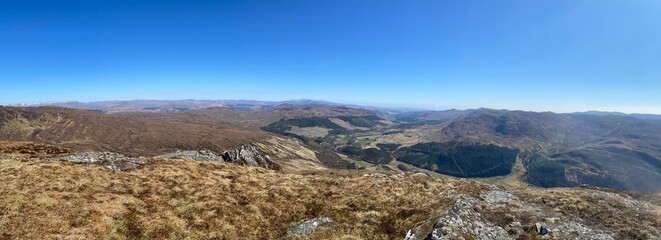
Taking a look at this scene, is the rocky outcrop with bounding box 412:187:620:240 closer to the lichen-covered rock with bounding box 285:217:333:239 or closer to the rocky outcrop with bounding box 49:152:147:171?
the lichen-covered rock with bounding box 285:217:333:239

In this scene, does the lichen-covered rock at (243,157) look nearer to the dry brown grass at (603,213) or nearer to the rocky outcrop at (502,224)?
the rocky outcrop at (502,224)

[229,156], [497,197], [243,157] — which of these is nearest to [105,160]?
[229,156]

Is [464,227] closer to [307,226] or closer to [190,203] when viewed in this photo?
[307,226]

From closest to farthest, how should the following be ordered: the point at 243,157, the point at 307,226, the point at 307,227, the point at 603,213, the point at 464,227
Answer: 1. the point at 464,227
2. the point at 307,227
3. the point at 307,226
4. the point at 603,213
5. the point at 243,157

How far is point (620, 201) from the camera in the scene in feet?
123

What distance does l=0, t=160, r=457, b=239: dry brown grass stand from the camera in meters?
27.2

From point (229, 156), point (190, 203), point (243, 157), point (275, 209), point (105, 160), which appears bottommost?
point (243, 157)

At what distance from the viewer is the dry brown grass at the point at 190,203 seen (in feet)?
89.1

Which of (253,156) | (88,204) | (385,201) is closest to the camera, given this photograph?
(88,204)

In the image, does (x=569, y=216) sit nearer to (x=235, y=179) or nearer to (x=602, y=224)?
(x=602, y=224)

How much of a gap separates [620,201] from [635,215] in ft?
17.5

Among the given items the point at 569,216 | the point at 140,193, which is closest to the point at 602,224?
the point at 569,216

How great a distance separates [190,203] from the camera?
3406 centimetres

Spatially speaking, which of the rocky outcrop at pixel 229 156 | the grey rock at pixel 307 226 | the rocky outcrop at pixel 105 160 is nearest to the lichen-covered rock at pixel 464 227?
the grey rock at pixel 307 226
